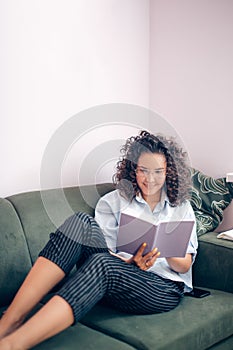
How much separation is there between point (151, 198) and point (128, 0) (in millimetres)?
1172

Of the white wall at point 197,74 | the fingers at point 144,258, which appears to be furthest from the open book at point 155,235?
the white wall at point 197,74

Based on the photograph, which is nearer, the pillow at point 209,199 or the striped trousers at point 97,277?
the striped trousers at point 97,277

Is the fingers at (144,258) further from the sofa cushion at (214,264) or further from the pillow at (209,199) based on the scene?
the pillow at (209,199)

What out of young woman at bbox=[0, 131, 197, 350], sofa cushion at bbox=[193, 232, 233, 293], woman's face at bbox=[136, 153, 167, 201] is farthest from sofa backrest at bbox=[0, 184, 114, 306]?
sofa cushion at bbox=[193, 232, 233, 293]

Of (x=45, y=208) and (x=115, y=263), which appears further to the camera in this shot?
(x=45, y=208)

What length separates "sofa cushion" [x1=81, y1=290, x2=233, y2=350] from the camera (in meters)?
1.57

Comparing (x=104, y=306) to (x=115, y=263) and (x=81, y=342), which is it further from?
(x=81, y=342)

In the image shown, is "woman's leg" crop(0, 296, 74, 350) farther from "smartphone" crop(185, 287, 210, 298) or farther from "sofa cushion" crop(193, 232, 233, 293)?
"sofa cushion" crop(193, 232, 233, 293)

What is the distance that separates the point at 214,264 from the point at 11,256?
846mm

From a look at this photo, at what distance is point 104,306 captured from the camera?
1.84m

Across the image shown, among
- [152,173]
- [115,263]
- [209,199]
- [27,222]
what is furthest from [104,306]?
[209,199]

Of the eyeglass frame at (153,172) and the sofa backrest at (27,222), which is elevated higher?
the eyeglass frame at (153,172)

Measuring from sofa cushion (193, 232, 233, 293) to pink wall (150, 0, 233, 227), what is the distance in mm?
432

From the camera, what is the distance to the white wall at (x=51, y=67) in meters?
2.13
